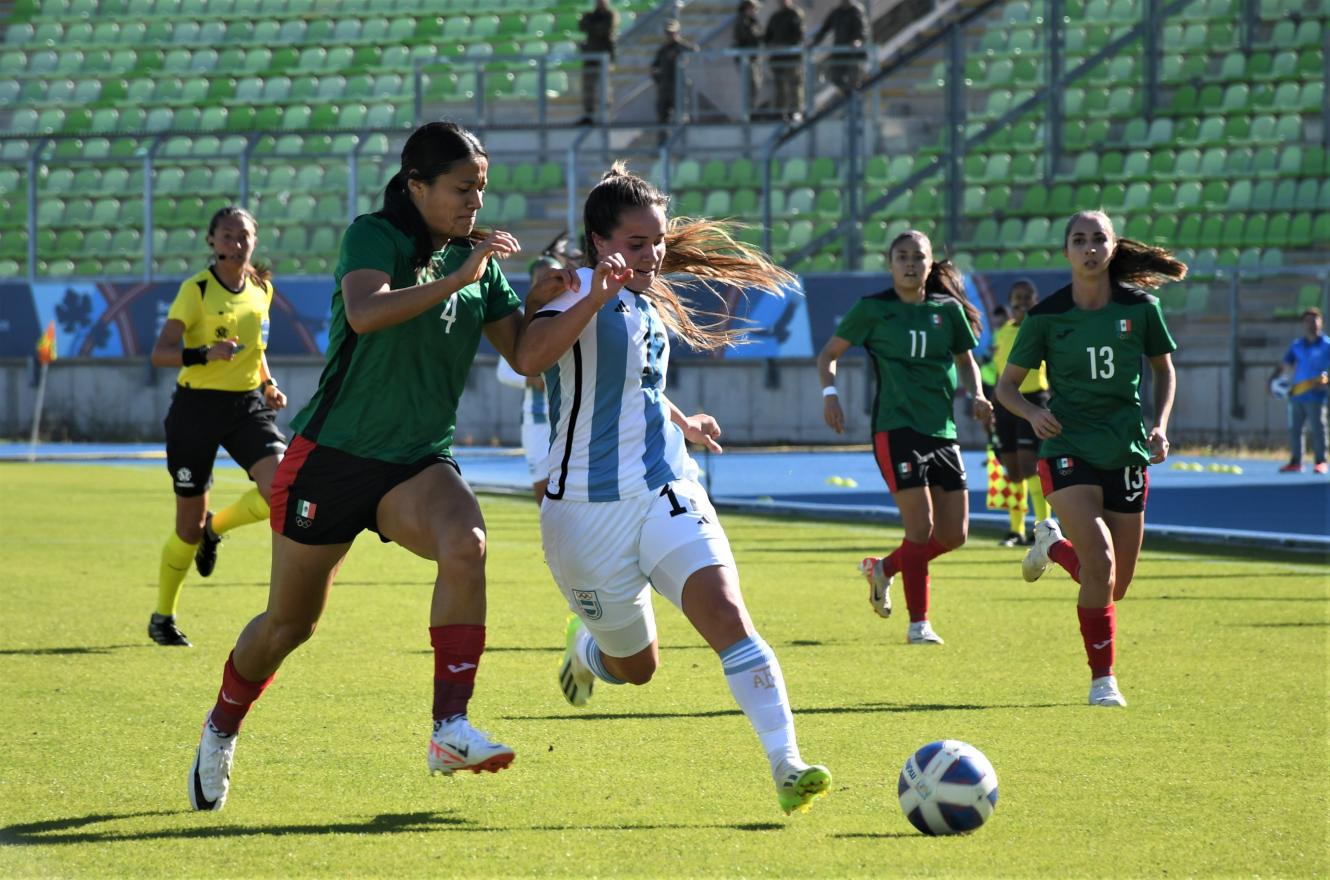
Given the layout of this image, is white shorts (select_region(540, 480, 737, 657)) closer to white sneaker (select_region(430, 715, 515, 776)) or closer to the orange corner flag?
white sneaker (select_region(430, 715, 515, 776))

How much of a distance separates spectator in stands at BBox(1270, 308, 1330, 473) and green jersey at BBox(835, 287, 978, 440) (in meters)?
14.5

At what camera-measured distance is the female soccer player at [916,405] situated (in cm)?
1008

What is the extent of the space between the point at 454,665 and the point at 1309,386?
20.3 m

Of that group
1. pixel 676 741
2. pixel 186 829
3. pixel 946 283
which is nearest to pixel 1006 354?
pixel 946 283

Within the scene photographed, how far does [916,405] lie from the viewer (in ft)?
33.6

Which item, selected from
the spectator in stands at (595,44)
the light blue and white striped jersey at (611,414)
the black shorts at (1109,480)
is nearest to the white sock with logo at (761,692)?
the light blue and white striped jersey at (611,414)

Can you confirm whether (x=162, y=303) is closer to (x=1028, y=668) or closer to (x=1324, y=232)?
(x=1324, y=232)

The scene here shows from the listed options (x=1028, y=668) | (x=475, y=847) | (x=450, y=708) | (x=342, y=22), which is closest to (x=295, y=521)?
(x=450, y=708)

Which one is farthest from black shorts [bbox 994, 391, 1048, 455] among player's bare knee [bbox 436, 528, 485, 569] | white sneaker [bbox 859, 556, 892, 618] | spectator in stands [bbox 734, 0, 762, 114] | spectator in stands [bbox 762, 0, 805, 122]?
spectator in stands [bbox 734, 0, 762, 114]

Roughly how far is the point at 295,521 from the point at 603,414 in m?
0.95

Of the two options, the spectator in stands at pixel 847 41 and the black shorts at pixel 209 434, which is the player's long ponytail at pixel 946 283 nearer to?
the black shorts at pixel 209 434

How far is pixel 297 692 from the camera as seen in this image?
26.4 feet

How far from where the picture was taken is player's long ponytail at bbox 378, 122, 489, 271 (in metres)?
5.58

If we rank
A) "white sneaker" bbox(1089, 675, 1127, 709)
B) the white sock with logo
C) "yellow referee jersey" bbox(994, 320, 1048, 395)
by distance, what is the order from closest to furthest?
the white sock with logo < "white sneaker" bbox(1089, 675, 1127, 709) < "yellow referee jersey" bbox(994, 320, 1048, 395)
